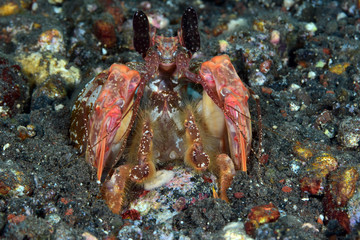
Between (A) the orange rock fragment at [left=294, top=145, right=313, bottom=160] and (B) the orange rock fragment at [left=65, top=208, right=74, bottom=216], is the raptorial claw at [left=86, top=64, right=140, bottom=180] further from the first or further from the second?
(A) the orange rock fragment at [left=294, top=145, right=313, bottom=160]

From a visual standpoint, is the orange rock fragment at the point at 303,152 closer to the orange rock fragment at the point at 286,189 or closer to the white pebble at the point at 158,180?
the orange rock fragment at the point at 286,189

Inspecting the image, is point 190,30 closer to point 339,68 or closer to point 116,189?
point 116,189

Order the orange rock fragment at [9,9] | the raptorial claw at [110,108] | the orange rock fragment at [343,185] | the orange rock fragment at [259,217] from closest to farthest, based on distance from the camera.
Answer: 1. the orange rock fragment at [259,217]
2. the orange rock fragment at [343,185]
3. the raptorial claw at [110,108]
4. the orange rock fragment at [9,9]

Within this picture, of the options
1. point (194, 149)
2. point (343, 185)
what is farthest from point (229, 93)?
point (343, 185)

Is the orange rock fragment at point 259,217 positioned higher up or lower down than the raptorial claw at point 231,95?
lower down

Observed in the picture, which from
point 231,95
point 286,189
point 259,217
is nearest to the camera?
point 259,217

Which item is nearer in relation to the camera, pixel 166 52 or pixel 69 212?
pixel 69 212

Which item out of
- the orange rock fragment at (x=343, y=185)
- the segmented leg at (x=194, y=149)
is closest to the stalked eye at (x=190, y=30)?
the segmented leg at (x=194, y=149)

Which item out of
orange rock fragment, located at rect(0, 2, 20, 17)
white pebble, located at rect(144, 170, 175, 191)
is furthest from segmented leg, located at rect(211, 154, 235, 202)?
orange rock fragment, located at rect(0, 2, 20, 17)

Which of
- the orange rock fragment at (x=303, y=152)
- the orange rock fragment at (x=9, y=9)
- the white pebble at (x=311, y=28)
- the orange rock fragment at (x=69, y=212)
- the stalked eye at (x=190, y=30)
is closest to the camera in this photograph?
the orange rock fragment at (x=69, y=212)
